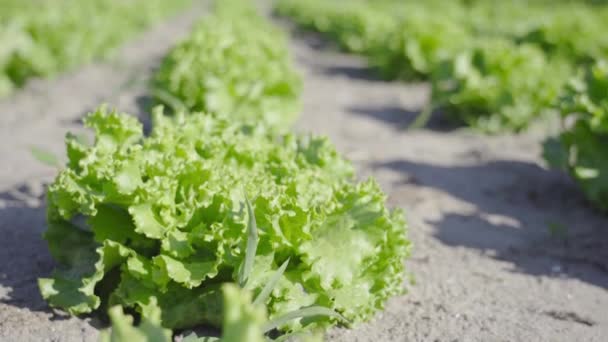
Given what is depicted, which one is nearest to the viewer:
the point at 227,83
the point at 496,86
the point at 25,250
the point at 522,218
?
the point at 25,250

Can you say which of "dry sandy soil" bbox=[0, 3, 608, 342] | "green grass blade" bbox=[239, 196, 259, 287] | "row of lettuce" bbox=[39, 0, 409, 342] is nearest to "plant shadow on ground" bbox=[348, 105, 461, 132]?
"dry sandy soil" bbox=[0, 3, 608, 342]

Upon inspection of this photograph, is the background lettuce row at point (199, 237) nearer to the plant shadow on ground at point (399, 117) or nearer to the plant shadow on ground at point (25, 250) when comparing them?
the plant shadow on ground at point (25, 250)

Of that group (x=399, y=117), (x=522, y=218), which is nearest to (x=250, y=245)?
(x=522, y=218)

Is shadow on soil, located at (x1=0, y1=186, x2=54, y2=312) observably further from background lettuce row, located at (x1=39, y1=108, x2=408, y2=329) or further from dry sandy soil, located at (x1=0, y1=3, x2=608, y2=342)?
background lettuce row, located at (x1=39, y1=108, x2=408, y2=329)

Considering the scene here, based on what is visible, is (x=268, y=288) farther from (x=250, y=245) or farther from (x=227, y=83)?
(x=227, y=83)

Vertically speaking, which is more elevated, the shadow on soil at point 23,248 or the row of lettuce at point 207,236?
the row of lettuce at point 207,236

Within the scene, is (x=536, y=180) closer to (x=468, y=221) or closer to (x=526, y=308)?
(x=468, y=221)

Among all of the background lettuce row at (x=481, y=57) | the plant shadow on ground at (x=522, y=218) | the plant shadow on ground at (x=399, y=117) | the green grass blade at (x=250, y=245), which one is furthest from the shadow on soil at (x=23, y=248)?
the plant shadow on ground at (x=399, y=117)
